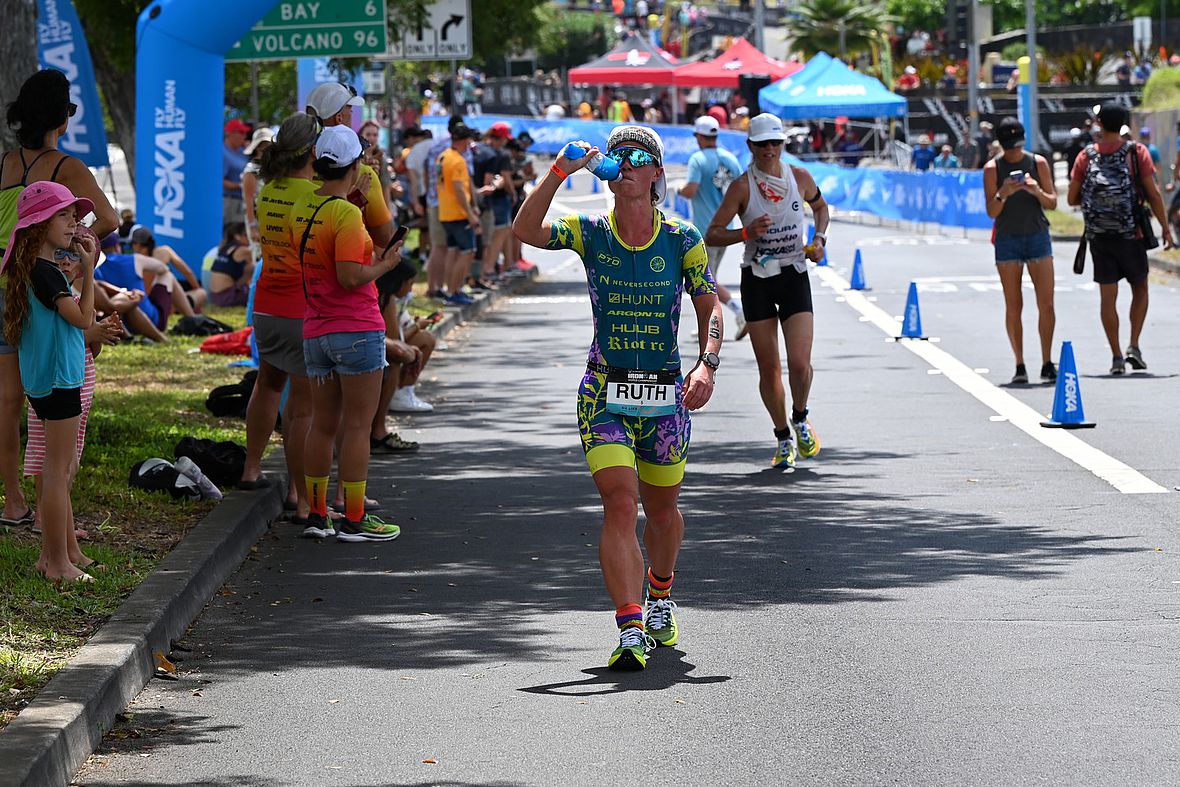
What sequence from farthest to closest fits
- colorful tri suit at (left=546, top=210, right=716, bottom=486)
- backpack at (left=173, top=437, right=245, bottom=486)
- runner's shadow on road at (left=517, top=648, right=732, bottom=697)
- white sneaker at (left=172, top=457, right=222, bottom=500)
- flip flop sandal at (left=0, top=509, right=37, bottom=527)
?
1. backpack at (left=173, top=437, right=245, bottom=486)
2. white sneaker at (left=172, top=457, right=222, bottom=500)
3. flip flop sandal at (left=0, top=509, right=37, bottom=527)
4. colorful tri suit at (left=546, top=210, right=716, bottom=486)
5. runner's shadow on road at (left=517, top=648, right=732, bottom=697)

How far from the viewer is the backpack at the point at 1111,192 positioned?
48.6 ft

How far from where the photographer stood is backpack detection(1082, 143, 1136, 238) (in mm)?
14812

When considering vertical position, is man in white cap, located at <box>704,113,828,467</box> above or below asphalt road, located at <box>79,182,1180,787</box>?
above

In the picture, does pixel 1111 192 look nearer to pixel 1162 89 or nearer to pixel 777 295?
pixel 777 295

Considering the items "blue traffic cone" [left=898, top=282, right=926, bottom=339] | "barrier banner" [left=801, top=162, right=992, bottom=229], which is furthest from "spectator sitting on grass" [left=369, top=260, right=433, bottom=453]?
"barrier banner" [left=801, top=162, right=992, bottom=229]

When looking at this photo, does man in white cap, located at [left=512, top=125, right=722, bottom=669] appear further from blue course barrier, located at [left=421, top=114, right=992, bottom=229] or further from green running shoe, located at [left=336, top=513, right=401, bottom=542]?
blue course barrier, located at [left=421, top=114, right=992, bottom=229]

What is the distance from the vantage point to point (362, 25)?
19.8 m

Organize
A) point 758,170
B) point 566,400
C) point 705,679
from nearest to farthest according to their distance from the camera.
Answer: point 705,679
point 758,170
point 566,400

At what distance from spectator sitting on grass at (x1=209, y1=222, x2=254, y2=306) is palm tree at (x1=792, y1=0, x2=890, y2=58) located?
6292cm

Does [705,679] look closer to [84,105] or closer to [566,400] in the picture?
[566,400]

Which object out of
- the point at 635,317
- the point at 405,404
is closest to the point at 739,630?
the point at 635,317

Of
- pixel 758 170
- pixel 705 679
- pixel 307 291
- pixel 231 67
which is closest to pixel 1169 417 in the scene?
pixel 758 170

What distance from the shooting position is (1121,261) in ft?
48.7

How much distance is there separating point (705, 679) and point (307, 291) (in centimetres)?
334
